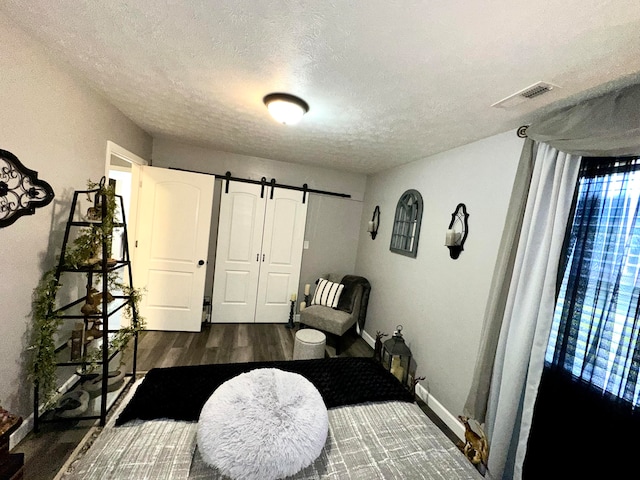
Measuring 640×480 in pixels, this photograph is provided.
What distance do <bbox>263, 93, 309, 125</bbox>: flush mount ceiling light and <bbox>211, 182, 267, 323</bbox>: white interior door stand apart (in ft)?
6.39

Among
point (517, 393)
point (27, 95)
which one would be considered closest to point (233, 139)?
point (27, 95)

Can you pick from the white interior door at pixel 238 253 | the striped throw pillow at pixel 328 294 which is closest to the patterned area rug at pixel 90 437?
→ the white interior door at pixel 238 253

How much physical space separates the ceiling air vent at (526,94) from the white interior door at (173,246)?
2.98 metres

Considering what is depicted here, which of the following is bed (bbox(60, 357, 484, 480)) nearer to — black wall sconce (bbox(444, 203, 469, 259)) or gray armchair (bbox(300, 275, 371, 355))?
black wall sconce (bbox(444, 203, 469, 259))

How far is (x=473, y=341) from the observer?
198cm

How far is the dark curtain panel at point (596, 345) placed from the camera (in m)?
1.19

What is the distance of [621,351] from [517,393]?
56 centimetres

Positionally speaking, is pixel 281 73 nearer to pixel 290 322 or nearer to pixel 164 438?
pixel 164 438

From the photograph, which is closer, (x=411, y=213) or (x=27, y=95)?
(x=27, y=95)

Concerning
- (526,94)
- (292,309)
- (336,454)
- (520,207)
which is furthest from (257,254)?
(526,94)

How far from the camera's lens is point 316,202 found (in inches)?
158

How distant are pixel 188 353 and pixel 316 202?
2.56 metres

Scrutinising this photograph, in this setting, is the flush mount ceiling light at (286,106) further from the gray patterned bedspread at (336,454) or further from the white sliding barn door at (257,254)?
the white sliding barn door at (257,254)

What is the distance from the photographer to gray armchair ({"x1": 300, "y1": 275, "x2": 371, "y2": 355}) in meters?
3.14
